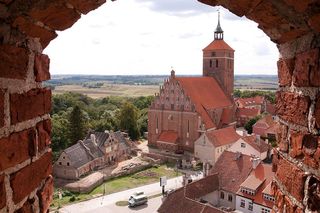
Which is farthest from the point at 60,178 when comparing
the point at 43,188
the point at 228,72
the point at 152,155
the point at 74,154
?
the point at 43,188

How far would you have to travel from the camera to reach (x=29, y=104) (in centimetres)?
254

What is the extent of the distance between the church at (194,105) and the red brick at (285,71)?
3524 centimetres

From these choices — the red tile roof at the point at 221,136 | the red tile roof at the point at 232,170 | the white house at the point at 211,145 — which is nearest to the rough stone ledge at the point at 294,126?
the red tile roof at the point at 232,170

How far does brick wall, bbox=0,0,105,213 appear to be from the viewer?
7.20 feet

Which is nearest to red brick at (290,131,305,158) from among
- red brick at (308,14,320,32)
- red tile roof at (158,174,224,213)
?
red brick at (308,14,320,32)

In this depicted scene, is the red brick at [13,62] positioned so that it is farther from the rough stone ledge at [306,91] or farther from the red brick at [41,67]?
the rough stone ledge at [306,91]

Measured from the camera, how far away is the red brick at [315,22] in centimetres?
197

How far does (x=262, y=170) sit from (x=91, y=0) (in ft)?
70.3

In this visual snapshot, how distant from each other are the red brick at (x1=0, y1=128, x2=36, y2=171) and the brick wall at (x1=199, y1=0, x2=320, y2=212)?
1.57 metres

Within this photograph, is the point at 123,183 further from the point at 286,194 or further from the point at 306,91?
the point at 306,91

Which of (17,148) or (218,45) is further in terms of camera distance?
(218,45)

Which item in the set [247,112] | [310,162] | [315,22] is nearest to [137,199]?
[310,162]

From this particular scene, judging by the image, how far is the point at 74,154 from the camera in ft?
109

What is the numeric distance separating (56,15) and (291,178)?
6.53 feet
